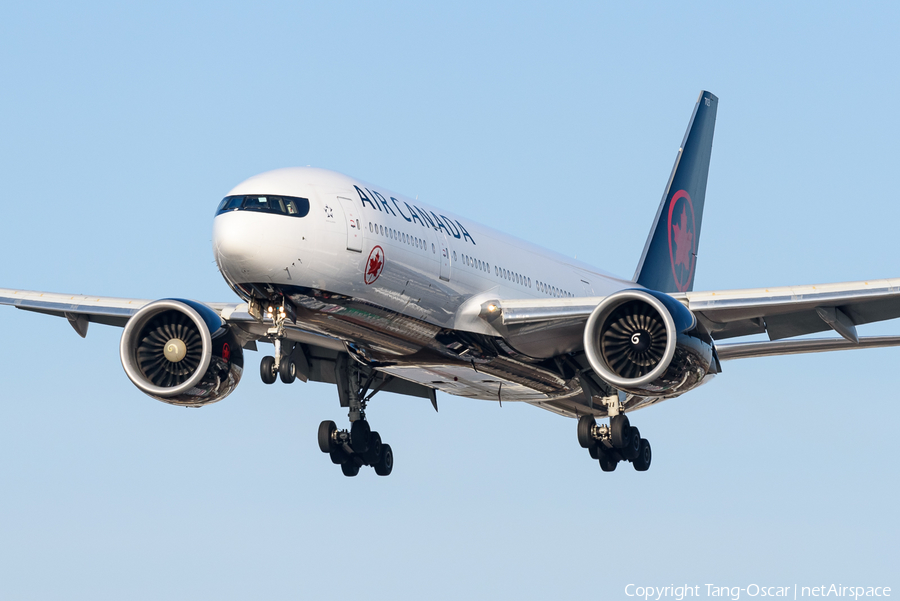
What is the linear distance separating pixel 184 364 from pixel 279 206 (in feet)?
22.1

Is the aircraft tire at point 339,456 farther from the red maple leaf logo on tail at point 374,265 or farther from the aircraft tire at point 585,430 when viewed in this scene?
the red maple leaf logo on tail at point 374,265

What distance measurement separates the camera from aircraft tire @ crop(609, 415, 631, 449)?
3350cm

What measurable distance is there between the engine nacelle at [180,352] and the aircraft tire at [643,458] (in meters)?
11.1

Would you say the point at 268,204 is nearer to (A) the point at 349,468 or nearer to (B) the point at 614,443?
(A) the point at 349,468

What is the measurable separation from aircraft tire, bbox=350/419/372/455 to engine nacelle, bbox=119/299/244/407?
4380 mm

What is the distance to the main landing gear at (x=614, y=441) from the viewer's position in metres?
33.6

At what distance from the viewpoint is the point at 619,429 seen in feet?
110

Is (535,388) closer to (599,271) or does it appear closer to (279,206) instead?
(599,271)

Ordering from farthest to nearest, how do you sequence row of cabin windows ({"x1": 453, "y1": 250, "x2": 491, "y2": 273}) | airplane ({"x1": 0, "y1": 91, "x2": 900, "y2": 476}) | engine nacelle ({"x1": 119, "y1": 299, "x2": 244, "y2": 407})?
engine nacelle ({"x1": 119, "y1": 299, "x2": 244, "y2": 407}) < row of cabin windows ({"x1": 453, "y1": 250, "x2": 491, "y2": 273}) < airplane ({"x1": 0, "y1": 91, "x2": 900, "y2": 476})

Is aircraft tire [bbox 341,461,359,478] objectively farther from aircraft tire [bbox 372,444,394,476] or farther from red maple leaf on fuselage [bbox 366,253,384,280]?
red maple leaf on fuselage [bbox 366,253,384,280]

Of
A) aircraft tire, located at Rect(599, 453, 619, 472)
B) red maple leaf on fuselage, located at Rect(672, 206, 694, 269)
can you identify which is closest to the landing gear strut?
aircraft tire, located at Rect(599, 453, 619, 472)

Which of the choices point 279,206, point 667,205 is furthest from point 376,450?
point 667,205

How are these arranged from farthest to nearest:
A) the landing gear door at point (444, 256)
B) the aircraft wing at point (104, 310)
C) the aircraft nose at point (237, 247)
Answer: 1. the aircraft wing at point (104, 310)
2. the landing gear door at point (444, 256)
3. the aircraft nose at point (237, 247)

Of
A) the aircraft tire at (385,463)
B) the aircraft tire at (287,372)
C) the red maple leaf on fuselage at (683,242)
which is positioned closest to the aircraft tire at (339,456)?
the aircraft tire at (385,463)
